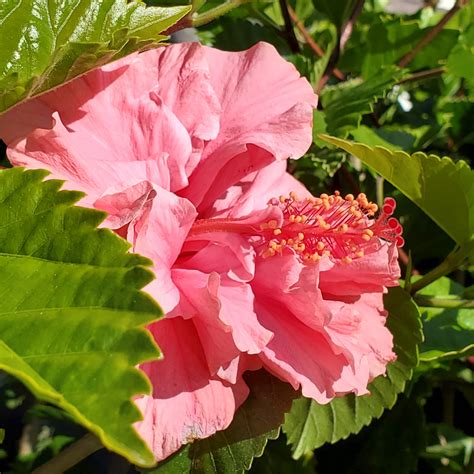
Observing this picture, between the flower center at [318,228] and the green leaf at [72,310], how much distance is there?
0.18 m

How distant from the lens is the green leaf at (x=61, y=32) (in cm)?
55

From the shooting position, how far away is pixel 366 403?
0.85 meters

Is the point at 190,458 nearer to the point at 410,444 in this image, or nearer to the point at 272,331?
the point at 272,331

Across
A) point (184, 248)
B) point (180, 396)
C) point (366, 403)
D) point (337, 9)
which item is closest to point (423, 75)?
point (337, 9)

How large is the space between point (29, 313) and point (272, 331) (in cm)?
24

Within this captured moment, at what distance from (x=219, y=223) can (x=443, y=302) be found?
40 centimetres

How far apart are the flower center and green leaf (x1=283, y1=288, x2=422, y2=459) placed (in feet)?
0.48

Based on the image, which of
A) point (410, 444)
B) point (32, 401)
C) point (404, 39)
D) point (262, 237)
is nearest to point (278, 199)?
point (262, 237)

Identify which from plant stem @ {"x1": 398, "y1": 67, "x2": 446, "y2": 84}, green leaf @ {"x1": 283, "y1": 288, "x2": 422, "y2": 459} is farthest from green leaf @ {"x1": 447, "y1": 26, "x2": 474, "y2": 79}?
green leaf @ {"x1": 283, "y1": 288, "x2": 422, "y2": 459}

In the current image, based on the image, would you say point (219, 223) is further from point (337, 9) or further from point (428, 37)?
point (428, 37)

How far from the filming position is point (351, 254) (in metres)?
0.70

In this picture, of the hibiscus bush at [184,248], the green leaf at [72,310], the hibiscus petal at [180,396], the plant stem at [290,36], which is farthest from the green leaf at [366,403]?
the plant stem at [290,36]

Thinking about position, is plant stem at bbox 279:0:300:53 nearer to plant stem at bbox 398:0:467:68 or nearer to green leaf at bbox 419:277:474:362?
plant stem at bbox 398:0:467:68

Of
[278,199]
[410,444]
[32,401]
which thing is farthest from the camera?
[32,401]
